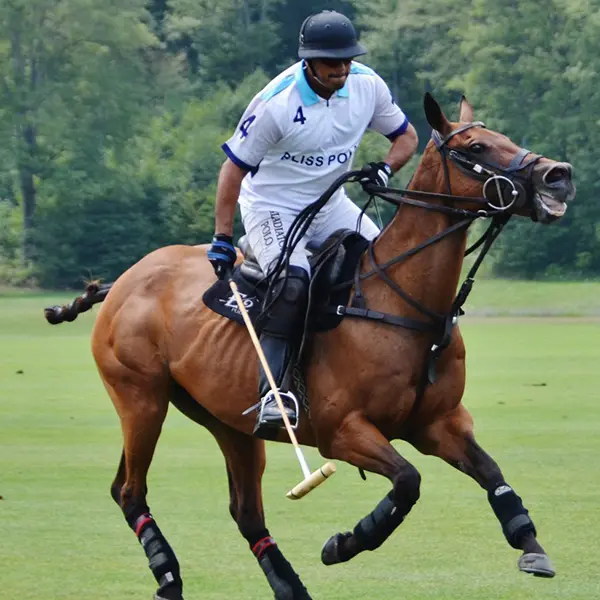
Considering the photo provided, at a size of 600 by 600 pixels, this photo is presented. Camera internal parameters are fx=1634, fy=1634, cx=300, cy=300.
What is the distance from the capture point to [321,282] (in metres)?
7.12

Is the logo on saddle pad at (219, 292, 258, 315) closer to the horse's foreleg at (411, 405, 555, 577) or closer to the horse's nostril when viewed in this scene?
the horse's foreleg at (411, 405, 555, 577)

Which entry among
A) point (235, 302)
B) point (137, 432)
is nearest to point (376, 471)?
point (235, 302)

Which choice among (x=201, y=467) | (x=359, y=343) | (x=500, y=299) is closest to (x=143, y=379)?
(x=359, y=343)

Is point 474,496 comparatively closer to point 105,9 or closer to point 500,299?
point 500,299

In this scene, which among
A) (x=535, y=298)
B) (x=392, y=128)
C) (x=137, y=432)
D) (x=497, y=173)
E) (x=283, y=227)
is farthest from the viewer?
(x=535, y=298)

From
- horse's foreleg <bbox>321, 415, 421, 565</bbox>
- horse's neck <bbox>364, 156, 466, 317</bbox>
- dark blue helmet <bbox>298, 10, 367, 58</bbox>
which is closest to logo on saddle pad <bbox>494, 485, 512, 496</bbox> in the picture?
horse's foreleg <bbox>321, 415, 421, 565</bbox>

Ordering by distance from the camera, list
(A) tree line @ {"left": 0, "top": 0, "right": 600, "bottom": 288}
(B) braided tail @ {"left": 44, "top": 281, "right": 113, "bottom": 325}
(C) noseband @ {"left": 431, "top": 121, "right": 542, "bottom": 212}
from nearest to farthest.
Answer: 1. (C) noseband @ {"left": 431, "top": 121, "right": 542, "bottom": 212}
2. (B) braided tail @ {"left": 44, "top": 281, "right": 113, "bottom": 325}
3. (A) tree line @ {"left": 0, "top": 0, "right": 600, "bottom": 288}

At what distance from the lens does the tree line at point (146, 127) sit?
51.8 m

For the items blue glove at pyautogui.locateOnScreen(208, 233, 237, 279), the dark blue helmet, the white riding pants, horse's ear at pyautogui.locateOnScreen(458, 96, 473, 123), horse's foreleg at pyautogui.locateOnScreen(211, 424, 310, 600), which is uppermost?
the dark blue helmet

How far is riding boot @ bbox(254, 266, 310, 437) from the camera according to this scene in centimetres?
704

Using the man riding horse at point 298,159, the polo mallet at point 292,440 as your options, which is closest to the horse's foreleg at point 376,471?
the polo mallet at point 292,440

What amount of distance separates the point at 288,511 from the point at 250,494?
6.86 ft

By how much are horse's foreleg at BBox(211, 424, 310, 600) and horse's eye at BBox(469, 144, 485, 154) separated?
2177 mm

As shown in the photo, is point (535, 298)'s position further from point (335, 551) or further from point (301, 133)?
point (335, 551)
